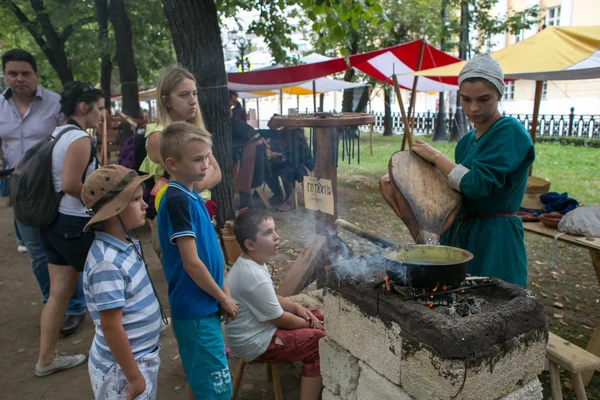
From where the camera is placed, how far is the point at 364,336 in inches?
81.6

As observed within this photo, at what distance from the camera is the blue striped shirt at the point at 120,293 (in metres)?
1.89

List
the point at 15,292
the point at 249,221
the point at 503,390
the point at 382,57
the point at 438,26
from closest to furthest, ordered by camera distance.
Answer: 1. the point at 503,390
2. the point at 249,221
3. the point at 15,292
4. the point at 382,57
5. the point at 438,26

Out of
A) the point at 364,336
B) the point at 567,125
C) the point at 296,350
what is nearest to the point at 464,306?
the point at 364,336

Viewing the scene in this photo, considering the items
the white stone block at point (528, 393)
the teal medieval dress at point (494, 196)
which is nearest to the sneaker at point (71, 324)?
the teal medieval dress at point (494, 196)

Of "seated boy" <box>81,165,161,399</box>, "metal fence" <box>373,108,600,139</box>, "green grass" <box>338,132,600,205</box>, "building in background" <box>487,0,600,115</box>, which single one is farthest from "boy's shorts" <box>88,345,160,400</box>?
"building in background" <box>487,0,600,115</box>

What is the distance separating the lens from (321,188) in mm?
3141

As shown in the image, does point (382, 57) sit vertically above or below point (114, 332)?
above

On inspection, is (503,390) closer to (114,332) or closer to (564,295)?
(114,332)

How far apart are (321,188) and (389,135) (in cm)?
2205

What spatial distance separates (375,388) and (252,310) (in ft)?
2.68

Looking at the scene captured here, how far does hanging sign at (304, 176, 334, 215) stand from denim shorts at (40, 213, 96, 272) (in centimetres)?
152

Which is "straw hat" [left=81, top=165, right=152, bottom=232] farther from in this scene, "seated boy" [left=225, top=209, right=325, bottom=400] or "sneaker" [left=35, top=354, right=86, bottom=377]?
"sneaker" [left=35, top=354, right=86, bottom=377]

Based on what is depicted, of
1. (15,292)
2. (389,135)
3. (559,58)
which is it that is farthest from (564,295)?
(389,135)

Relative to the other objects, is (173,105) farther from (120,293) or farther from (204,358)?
(204,358)
